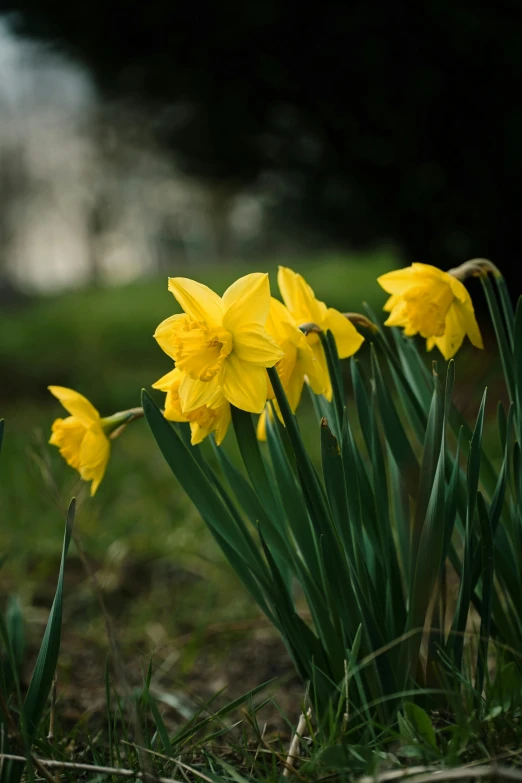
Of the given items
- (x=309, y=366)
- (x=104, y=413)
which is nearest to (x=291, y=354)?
(x=309, y=366)

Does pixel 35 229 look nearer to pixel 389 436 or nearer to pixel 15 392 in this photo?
pixel 15 392

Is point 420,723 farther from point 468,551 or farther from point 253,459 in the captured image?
point 253,459

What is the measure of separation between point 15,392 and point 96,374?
641 millimetres

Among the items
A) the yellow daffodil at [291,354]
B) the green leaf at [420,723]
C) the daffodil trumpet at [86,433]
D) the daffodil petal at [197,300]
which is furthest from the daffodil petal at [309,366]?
the green leaf at [420,723]

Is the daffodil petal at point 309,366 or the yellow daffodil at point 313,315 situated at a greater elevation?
the yellow daffodil at point 313,315

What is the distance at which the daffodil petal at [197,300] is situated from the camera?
2.72ft

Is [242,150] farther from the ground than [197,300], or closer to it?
farther from the ground

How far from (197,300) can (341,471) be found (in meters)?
0.25

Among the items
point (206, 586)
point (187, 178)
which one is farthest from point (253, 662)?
point (187, 178)

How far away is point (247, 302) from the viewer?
84 cm

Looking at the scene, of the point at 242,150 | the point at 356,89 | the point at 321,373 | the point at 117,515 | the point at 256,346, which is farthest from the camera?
the point at 242,150

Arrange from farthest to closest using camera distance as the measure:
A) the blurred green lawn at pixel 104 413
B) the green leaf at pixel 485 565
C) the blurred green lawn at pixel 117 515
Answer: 1. the blurred green lawn at pixel 104 413
2. the blurred green lawn at pixel 117 515
3. the green leaf at pixel 485 565

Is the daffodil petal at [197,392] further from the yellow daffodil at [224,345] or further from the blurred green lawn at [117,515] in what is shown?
the blurred green lawn at [117,515]

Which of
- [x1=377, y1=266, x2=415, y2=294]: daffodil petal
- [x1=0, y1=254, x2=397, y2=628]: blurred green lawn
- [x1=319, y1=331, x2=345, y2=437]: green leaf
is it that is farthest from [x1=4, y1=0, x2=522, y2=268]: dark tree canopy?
[x1=319, y1=331, x2=345, y2=437]: green leaf
